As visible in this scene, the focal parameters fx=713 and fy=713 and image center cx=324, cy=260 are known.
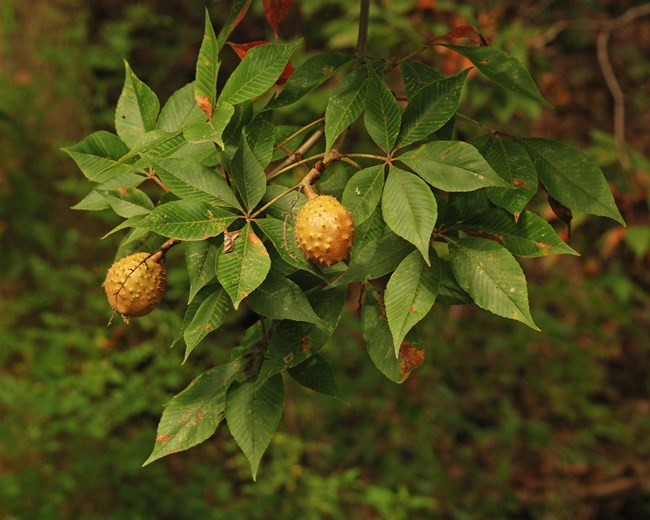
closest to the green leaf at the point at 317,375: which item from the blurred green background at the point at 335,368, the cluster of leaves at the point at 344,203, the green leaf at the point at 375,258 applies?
the cluster of leaves at the point at 344,203

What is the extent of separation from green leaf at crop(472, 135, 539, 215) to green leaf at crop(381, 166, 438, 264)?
16 cm

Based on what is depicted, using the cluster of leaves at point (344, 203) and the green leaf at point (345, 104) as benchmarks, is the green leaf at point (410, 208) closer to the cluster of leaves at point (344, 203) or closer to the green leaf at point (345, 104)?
the cluster of leaves at point (344, 203)

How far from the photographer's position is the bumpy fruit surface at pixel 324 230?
3.63ft

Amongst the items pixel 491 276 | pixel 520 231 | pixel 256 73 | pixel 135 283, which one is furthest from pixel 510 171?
pixel 135 283

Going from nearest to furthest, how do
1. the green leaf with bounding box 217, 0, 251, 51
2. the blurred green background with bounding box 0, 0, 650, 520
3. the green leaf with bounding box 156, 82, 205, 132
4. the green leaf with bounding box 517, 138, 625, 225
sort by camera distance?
the green leaf with bounding box 517, 138, 625, 225
the green leaf with bounding box 156, 82, 205, 132
the green leaf with bounding box 217, 0, 251, 51
the blurred green background with bounding box 0, 0, 650, 520

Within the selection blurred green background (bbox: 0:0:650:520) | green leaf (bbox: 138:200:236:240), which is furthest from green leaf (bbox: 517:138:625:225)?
blurred green background (bbox: 0:0:650:520)

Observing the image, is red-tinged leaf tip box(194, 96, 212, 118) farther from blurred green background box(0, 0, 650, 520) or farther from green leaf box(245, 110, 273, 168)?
blurred green background box(0, 0, 650, 520)

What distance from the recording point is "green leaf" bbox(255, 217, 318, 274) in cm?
116

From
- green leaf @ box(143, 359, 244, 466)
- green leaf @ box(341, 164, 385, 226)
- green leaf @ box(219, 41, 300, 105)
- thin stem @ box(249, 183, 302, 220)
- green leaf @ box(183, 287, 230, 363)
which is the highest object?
green leaf @ box(219, 41, 300, 105)

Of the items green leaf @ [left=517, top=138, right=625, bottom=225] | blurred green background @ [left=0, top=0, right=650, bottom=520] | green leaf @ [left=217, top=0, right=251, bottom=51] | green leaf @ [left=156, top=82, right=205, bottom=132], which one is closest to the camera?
green leaf @ [left=517, top=138, right=625, bottom=225]

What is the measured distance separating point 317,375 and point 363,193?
387mm

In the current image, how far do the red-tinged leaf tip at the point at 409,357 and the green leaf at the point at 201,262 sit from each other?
35 cm

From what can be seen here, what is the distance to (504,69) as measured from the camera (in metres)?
1.34

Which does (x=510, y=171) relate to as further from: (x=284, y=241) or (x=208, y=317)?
(x=208, y=317)
